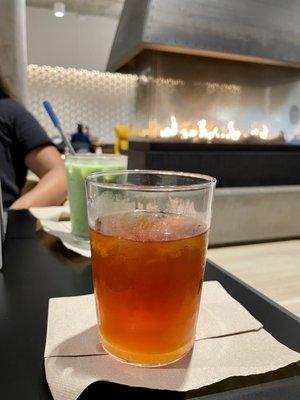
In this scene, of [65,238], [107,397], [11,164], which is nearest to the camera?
[107,397]

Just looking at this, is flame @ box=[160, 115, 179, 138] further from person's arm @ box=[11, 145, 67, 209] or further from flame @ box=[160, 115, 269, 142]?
person's arm @ box=[11, 145, 67, 209]

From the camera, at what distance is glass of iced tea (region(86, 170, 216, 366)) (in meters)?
0.31

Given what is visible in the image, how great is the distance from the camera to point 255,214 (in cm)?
123

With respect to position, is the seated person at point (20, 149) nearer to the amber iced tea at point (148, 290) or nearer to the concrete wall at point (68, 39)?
the amber iced tea at point (148, 290)

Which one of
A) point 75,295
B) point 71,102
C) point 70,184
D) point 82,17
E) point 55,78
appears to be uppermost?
point 82,17

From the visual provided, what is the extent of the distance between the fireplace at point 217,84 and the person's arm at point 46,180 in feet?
0.98

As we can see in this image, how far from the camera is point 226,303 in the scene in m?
0.41

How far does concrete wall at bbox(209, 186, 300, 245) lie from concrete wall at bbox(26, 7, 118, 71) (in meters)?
3.83

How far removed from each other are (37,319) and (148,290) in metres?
0.14

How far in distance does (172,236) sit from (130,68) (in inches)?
101

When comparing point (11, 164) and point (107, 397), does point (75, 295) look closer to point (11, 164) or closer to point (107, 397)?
point (107, 397)

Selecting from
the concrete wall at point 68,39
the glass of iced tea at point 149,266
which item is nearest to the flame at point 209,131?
the glass of iced tea at point 149,266

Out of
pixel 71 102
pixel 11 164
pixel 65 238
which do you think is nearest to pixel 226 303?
pixel 65 238

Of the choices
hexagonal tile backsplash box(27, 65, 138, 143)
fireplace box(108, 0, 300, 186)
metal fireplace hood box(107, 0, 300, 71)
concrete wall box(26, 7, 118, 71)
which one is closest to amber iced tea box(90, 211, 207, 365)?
fireplace box(108, 0, 300, 186)
